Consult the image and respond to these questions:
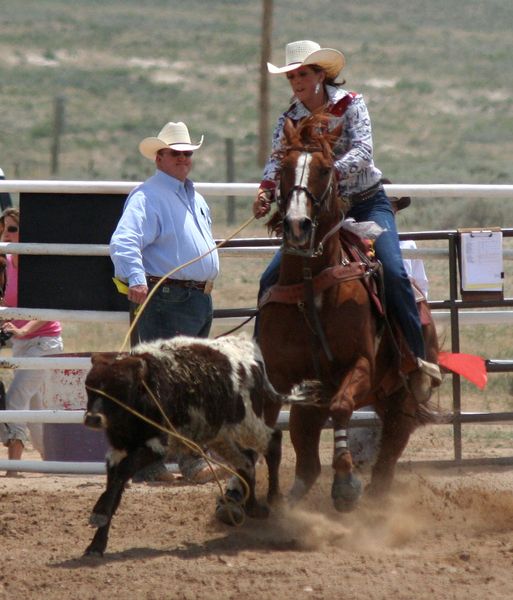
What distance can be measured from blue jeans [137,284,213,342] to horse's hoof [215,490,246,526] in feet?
4.04

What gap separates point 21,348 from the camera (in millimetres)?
9258

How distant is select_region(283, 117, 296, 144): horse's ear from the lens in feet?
21.9

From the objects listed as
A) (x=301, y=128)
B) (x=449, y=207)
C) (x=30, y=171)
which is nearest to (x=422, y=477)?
(x=301, y=128)

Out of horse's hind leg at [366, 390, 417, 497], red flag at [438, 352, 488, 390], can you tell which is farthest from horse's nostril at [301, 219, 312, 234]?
red flag at [438, 352, 488, 390]

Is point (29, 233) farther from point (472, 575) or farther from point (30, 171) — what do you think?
point (30, 171)

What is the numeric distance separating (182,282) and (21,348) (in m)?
2.09

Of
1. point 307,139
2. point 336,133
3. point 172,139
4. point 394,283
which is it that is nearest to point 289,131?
point 307,139

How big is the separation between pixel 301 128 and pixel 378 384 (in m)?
1.56

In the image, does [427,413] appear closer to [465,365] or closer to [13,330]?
[465,365]

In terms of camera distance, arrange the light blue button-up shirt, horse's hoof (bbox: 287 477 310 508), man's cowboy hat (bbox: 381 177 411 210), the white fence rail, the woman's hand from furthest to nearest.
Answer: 1. the woman's hand
2. man's cowboy hat (bbox: 381 177 411 210)
3. the white fence rail
4. the light blue button-up shirt
5. horse's hoof (bbox: 287 477 310 508)

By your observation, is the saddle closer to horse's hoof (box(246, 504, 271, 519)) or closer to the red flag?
the red flag

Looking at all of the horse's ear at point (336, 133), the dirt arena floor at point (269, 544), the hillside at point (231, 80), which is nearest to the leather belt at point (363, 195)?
the horse's ear at point (336, 133)

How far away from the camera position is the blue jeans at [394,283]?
7137 mm

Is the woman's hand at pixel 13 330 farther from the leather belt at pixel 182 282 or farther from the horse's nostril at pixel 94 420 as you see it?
the horse's nostril at pixel 94 420
